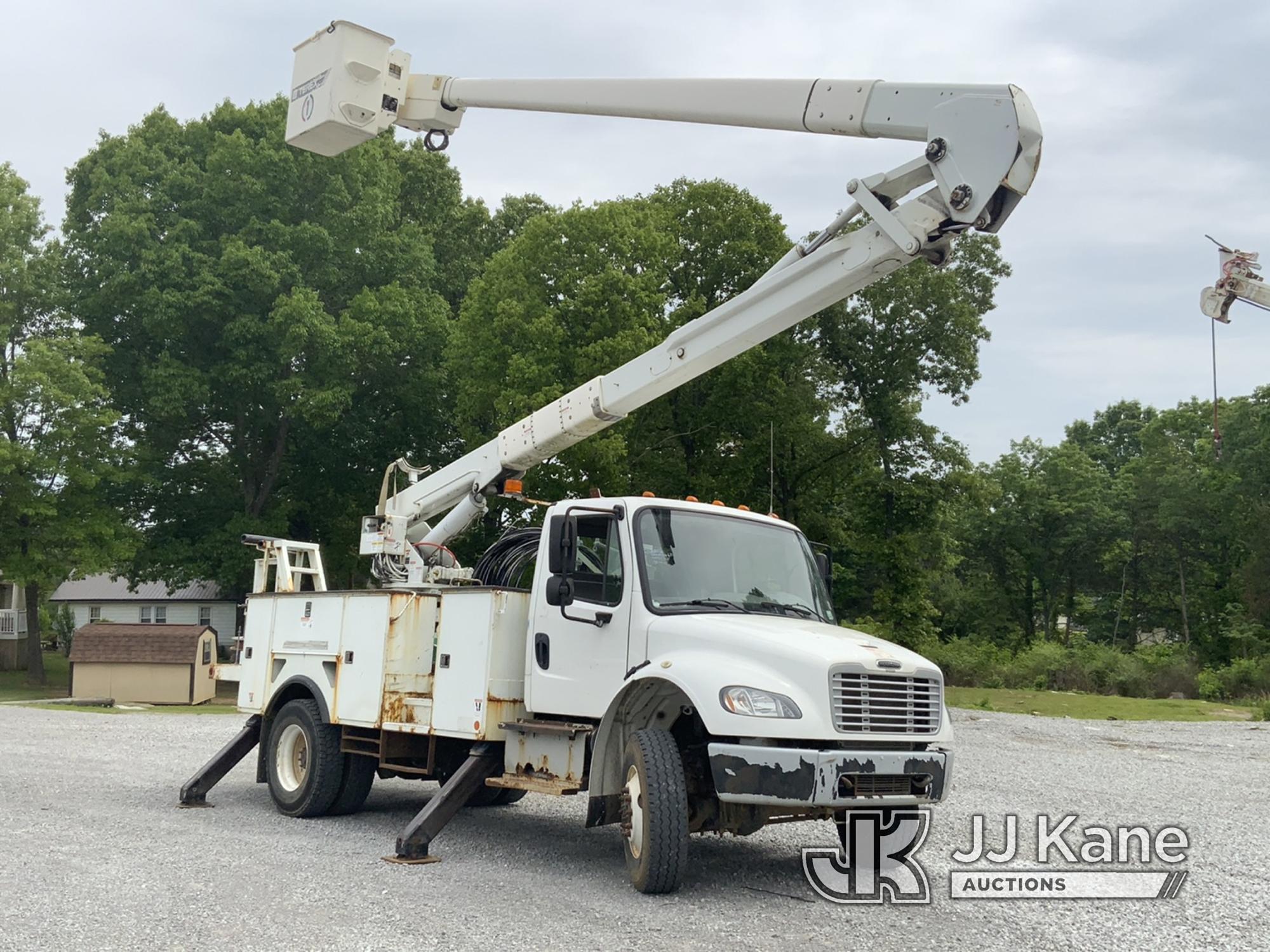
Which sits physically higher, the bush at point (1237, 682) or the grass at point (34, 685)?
the bush at point (1237, 682)

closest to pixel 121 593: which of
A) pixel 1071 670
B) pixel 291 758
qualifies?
pixel 1071 670

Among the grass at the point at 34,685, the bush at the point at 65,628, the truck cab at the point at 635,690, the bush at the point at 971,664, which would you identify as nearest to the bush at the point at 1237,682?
the bush at the point at 971,664

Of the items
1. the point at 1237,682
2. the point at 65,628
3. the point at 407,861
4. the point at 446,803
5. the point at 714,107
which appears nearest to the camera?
the point at 407,861

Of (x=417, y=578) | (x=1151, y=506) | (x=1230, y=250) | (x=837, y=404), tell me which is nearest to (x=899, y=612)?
(x=837, y=404)

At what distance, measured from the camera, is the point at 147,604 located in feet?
198

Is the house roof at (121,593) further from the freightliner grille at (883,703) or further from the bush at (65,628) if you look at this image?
the freightliner grille at (883,703)

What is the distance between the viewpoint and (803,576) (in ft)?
31.7

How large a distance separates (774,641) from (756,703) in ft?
1.53

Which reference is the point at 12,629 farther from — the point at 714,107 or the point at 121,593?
the point at 714,107

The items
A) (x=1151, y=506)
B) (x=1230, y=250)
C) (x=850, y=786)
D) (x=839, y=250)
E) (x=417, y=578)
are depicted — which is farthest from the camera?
(x=1151, y=506)

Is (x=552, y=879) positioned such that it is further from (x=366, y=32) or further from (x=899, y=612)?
(x=899, y=612)

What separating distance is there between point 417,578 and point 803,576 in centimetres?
510

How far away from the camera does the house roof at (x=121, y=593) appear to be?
5828 cm

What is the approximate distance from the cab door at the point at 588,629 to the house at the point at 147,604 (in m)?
49.3
